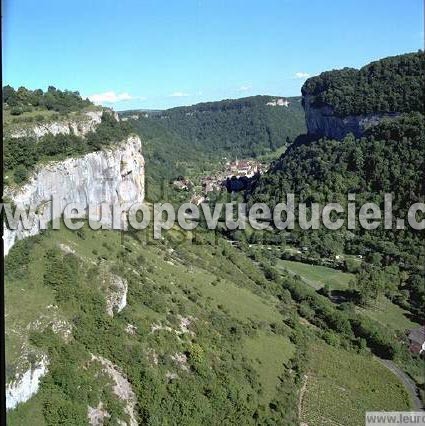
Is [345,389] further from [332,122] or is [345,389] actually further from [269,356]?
[332,122]

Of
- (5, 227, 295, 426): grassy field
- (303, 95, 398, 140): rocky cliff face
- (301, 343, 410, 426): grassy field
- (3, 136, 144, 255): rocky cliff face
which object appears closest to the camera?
(5, 227, 295, 426): grassy field

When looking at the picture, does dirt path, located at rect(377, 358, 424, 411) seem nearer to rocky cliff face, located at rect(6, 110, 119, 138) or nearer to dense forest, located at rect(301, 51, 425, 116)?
rocky cliff face, located at rect(6, 110, 119, 138)

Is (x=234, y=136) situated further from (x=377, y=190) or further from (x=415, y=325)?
(x=415, y=325)

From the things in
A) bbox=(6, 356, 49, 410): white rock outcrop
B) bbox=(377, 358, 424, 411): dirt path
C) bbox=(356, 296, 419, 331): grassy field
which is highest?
bbox=(6, 356, 49, 410): white rock outcrop

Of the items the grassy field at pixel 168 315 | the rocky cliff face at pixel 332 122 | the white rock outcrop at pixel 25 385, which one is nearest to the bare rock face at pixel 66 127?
the grassy field at pixel 168 315

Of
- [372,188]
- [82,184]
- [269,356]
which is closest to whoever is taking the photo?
[269,356]

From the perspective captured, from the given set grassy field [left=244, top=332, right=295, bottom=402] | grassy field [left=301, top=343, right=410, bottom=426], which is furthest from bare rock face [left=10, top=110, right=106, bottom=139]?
grassy field [left=301, top=343, right=410, bottom=426]

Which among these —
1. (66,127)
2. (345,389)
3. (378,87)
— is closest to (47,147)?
(66,127)
